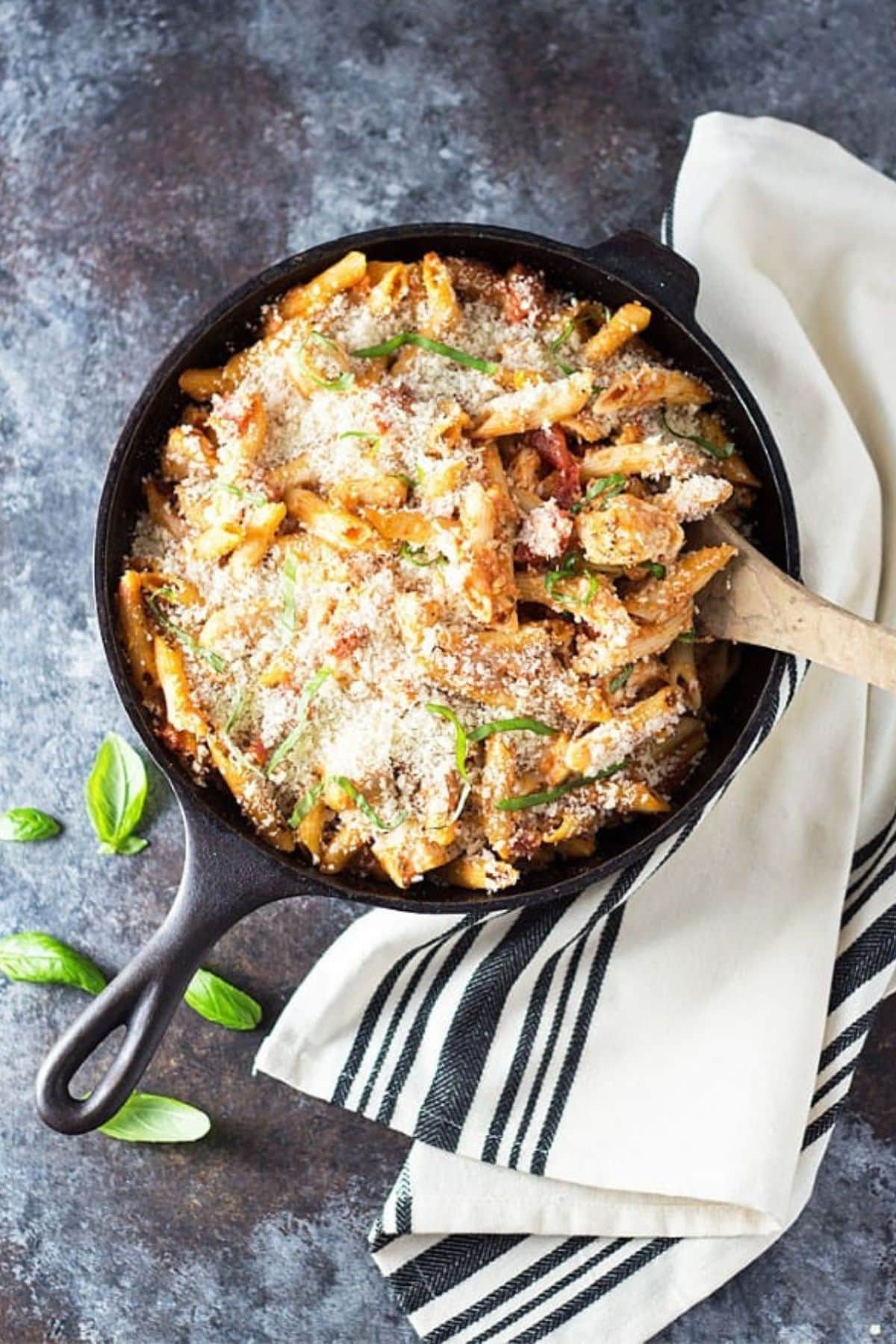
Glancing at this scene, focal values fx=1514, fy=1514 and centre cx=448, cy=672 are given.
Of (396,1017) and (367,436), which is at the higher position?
(367,436)

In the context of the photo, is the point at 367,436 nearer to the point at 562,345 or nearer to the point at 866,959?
the point at 562,345

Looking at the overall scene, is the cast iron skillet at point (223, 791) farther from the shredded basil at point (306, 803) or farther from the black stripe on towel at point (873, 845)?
the black stripe on towel at point (873, 845)

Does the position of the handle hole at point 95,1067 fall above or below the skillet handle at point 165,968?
below

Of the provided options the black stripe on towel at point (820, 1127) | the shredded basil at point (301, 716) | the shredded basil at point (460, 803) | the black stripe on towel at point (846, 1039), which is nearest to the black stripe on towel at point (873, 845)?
the black stripe on towel at point (846, 1039)

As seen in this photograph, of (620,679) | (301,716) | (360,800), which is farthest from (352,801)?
(620,679)

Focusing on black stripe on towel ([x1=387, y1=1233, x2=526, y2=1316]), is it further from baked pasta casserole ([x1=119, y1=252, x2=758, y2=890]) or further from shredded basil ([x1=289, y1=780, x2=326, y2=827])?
shredded basil ([x1=289, y1=780, x2=326, y2=827])

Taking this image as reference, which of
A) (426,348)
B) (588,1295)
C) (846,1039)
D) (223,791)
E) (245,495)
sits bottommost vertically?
(588,1295)

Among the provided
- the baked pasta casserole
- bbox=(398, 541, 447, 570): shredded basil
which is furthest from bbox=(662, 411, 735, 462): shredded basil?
bbox=(398, 541, 447, 570): shredded basil
